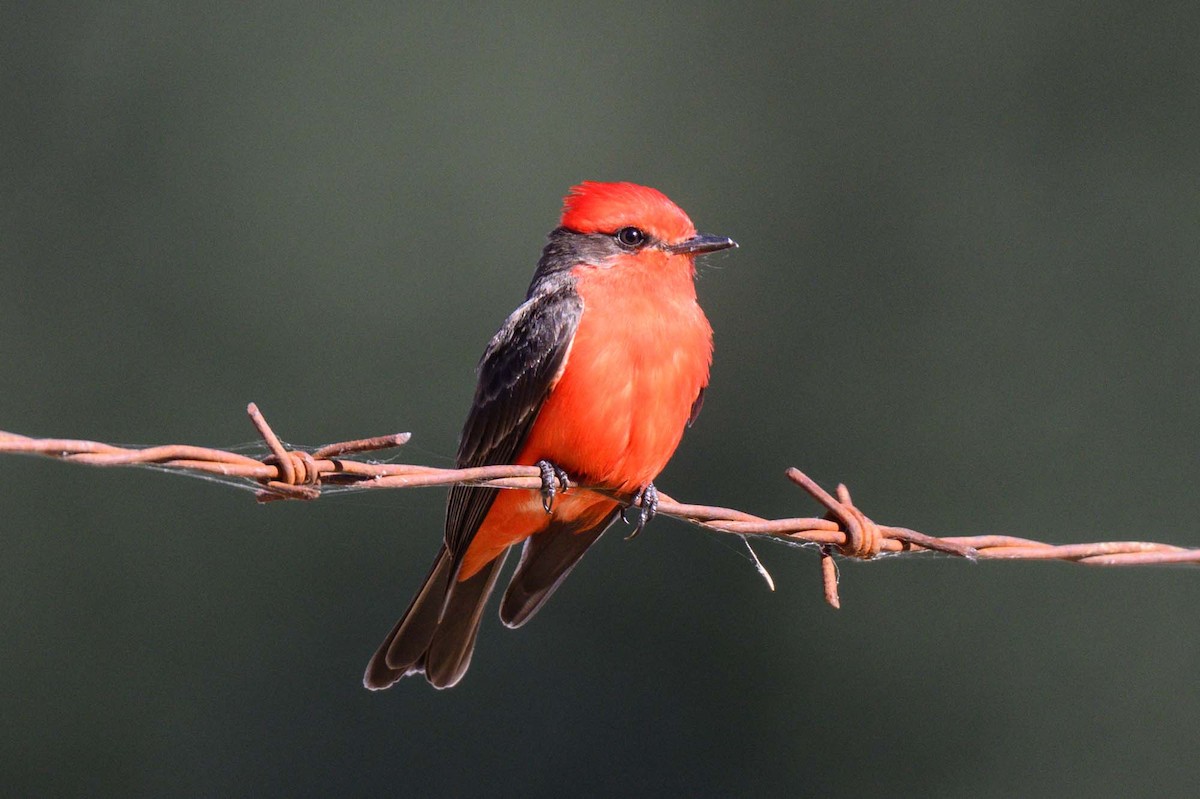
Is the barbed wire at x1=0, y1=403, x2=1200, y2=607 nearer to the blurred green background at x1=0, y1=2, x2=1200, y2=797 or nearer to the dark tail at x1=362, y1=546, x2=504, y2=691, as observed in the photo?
the dark tail at x1=362, y1=546, x2=504, y2=691

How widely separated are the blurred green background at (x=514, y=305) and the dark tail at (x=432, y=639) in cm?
170

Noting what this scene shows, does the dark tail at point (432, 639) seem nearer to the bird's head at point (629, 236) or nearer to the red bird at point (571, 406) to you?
the red bird at point (571, 406)

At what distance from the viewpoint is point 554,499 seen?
3729 millimetres

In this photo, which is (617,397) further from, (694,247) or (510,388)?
(694,247)

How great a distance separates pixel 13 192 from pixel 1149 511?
6.69m

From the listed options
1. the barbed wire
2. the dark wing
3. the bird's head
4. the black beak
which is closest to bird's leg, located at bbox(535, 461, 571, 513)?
the dark wing

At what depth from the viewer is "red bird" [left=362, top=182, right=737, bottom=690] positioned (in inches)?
142

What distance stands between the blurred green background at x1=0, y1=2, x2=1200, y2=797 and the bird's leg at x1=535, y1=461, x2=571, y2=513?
2.13m

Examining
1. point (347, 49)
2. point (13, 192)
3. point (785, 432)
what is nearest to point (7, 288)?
point (13, 192)

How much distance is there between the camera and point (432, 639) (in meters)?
3.92

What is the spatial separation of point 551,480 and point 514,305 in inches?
173

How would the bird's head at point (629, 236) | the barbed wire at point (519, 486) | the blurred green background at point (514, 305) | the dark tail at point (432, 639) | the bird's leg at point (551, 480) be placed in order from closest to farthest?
1. the barbed wire at point (519, 486)
2. the bird's leg at point (551, 480)
3. the dark tail at point (432, 639)
4. the bird's head at point (629, 236)
5. the blurred green background at point (514, 305)

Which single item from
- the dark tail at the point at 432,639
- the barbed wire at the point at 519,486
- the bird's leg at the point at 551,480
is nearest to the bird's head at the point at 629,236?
the bird's leg at the point at 551,480

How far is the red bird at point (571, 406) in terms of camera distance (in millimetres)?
3602
